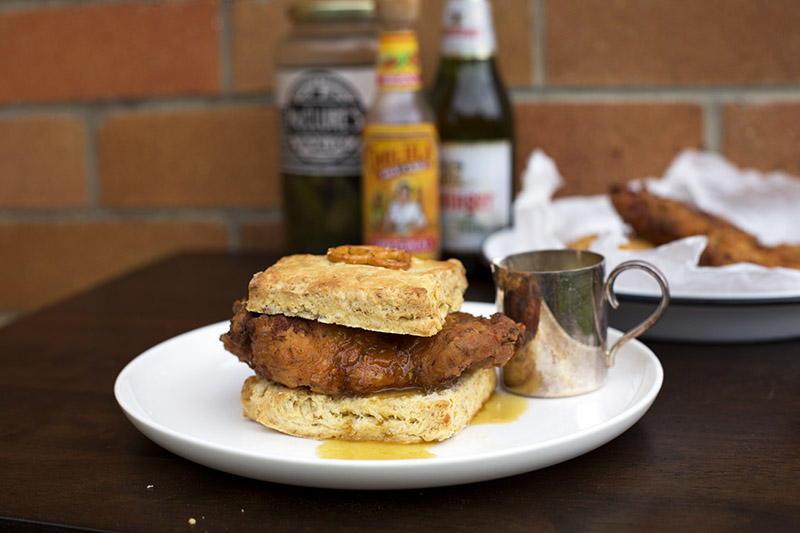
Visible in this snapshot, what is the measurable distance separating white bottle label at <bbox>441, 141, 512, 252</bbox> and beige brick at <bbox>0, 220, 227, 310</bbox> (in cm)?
65

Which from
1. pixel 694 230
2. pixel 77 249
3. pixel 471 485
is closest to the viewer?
pixel 471 485

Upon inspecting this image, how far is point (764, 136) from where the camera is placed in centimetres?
154

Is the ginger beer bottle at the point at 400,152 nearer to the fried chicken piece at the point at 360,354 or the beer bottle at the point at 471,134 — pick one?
the beer bottle at the point at 471,134

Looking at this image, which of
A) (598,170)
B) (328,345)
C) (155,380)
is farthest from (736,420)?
(598,170)

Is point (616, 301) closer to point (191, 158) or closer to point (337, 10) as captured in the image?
point (337, 10)

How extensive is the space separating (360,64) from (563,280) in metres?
0.72

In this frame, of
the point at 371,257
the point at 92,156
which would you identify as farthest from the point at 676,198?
the point at 92,156

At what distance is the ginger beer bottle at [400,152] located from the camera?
1.30 m

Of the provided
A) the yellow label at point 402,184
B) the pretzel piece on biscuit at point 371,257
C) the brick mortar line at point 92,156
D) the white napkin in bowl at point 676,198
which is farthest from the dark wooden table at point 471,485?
the brick mortar line at point 92,156

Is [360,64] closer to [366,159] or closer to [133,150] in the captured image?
[366,159]

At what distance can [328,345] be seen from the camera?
78cm

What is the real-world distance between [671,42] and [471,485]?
1126 millimetres

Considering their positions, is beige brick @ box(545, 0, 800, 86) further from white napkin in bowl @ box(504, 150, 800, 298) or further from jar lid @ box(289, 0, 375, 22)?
jar lid @ box(289, 0, 375, 22)

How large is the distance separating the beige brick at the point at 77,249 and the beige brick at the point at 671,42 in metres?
0.83
